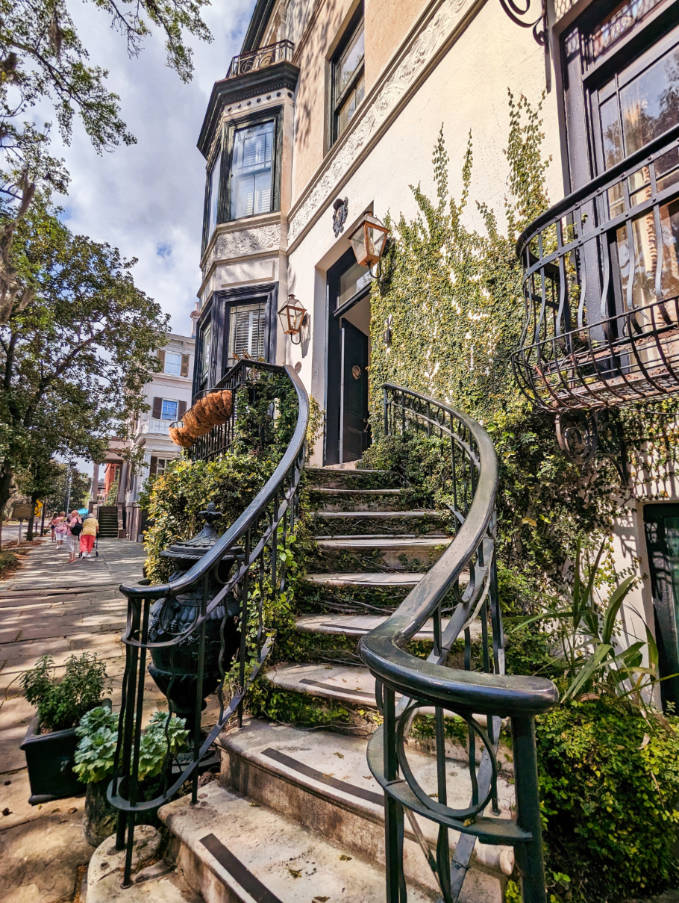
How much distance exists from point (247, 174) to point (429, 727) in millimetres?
10770

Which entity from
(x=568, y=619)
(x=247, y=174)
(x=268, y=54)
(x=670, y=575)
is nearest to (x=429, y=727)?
(x=568, y=619)

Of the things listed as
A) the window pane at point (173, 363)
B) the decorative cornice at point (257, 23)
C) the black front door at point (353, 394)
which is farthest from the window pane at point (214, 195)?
the window pane at point (173, 363)

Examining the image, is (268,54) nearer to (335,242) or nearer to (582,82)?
(335,242)

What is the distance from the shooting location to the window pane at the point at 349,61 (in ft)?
23.7

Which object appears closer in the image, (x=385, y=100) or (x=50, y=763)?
(x=50, y=763)

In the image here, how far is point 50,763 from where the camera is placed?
2.15 meters

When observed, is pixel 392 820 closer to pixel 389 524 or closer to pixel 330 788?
pixel 330 788

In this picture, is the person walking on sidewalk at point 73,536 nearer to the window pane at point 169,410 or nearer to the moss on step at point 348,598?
the window pane at point 169,410

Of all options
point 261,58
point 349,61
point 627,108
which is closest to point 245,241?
point 349,61

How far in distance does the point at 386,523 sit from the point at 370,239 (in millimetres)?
3962

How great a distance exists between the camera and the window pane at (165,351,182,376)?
81.6ft

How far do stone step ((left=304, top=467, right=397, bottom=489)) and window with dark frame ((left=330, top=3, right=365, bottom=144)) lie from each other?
6.26 m

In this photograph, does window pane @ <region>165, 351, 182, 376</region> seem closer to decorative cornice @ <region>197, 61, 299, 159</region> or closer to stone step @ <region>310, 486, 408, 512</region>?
decorative cornice @ <region>197, 61, 299, 159</region>

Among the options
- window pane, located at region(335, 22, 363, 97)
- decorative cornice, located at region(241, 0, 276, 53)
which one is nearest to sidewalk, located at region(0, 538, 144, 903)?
window pane, located at region(335, 22, 363, 97)
